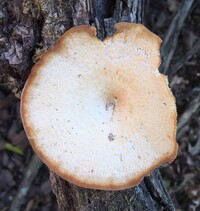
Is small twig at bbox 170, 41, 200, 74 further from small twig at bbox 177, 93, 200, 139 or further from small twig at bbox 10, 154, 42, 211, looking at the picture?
small twig at bbox 10, 154, 42, 211

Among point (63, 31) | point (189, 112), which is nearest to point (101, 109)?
point (63, 31)

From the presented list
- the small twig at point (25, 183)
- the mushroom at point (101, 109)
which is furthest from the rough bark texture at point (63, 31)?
the small twig at point (25, 183)

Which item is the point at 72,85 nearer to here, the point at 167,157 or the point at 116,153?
the point at 116,153

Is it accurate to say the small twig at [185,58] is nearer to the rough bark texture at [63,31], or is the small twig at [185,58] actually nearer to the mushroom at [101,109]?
the rough bark texture at [63,31]

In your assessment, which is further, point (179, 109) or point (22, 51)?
point (179, 109)

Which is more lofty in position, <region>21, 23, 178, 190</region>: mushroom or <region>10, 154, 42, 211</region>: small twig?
<region>21, 23, 178, 190</region>: mushroom

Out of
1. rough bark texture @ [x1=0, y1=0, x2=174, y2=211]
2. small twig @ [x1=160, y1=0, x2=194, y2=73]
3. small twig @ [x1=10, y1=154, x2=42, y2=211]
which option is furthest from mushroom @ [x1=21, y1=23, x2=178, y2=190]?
small twig @ [x1=10, y1=154, x2=42, y2=211]

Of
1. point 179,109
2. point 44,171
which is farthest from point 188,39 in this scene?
point 44,171
